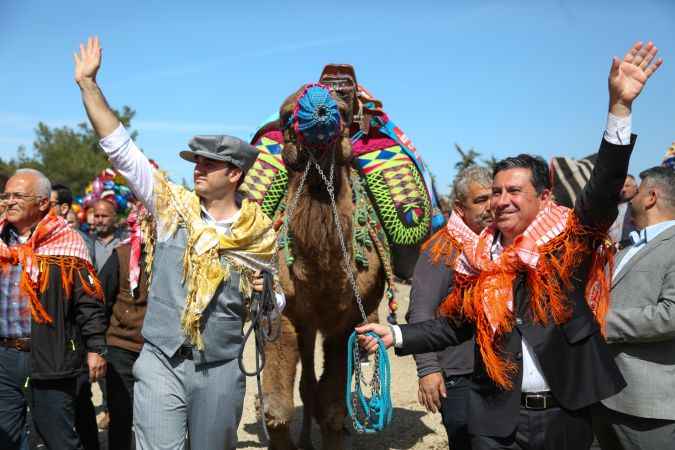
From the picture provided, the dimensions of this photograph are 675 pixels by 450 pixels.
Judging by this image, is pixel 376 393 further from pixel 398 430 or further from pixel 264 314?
pixel 398 430


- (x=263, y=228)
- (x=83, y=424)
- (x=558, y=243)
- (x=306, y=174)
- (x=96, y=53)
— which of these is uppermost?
(x=96, y=53)

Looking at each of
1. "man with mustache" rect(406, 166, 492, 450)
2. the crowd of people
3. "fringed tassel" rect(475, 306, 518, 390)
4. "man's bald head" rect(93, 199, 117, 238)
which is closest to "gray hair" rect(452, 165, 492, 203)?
the crowd of people

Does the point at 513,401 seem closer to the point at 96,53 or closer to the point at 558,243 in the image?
the point at 558,243

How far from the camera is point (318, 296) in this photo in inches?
167

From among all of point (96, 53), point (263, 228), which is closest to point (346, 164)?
point (263, 228)

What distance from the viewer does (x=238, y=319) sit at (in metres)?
2.97

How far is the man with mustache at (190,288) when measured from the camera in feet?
8.95

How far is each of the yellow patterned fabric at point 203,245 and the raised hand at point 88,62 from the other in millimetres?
513

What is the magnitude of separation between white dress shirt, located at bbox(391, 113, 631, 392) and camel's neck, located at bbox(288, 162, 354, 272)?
3.62 feet

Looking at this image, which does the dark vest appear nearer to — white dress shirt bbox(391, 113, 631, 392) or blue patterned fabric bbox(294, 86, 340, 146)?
blue patterned fabric bbox(294, 86, 340, 146)

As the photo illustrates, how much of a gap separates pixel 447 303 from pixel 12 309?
Result: 8.23ft

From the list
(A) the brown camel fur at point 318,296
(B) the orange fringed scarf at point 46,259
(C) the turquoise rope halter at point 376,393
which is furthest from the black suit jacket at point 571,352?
(B) the orange fringed scarf at point 46,259

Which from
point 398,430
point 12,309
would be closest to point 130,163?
point 12,309

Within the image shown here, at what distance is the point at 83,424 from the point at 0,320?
39.6 inches
